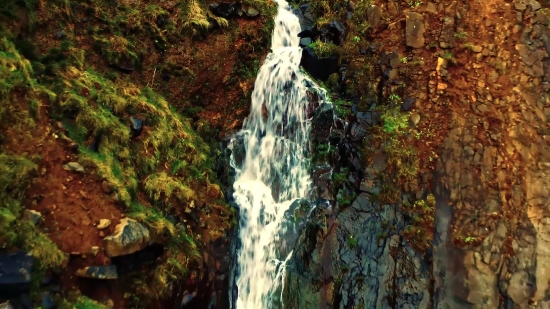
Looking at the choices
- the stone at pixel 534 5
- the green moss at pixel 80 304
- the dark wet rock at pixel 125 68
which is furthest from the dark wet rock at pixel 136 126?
the stone at pixel 534 5

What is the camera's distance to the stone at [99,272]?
19.2 feet

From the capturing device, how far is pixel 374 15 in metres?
10.2

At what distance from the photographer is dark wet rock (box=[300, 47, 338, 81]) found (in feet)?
33.6

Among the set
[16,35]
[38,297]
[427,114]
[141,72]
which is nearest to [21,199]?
[38,297]

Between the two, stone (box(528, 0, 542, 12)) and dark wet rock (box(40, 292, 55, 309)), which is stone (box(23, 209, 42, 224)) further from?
stone (box(528, 0, 542, 12))

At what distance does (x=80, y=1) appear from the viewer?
908cm

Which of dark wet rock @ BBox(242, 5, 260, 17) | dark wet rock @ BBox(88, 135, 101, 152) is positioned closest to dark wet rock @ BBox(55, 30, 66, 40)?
dark wet rock @ BBox(88, 135, 101, 152)

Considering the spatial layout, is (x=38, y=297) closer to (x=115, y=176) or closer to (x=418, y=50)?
(x=115, y=176)

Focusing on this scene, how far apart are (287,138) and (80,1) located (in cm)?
593

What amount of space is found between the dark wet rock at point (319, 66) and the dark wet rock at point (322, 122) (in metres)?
1.16

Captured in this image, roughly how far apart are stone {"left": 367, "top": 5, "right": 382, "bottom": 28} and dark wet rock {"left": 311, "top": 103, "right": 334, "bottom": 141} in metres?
2.64

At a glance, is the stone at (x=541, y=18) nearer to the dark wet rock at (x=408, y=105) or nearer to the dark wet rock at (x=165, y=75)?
the dark wet rock at (x=408, y=105)

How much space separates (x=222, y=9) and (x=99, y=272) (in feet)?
25.6

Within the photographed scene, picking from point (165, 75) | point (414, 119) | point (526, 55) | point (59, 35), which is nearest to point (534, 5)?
point (526, 55)
